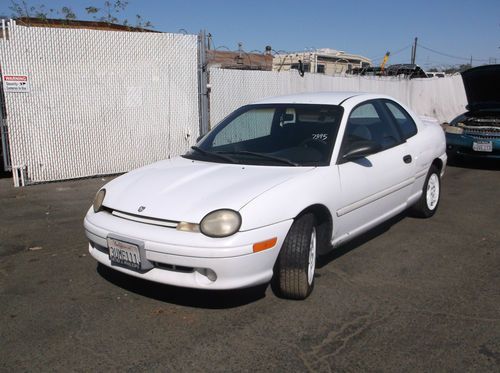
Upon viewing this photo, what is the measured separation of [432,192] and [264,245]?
337cm

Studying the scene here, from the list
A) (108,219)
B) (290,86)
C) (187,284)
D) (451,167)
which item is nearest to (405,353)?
(187,284)

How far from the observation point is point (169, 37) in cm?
867

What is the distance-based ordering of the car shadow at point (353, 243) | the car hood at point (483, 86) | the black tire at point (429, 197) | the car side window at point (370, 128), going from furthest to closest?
the car hood at point (483, 86) → the black tire at point (429, 197) → the car shadow at point (353, 243) → the car side window at point (370, 128)

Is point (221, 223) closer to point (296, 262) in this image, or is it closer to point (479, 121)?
point (296, 262)

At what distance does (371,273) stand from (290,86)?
732 cm

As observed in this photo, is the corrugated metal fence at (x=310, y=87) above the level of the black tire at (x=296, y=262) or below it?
above

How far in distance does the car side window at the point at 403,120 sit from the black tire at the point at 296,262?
6.93 ft

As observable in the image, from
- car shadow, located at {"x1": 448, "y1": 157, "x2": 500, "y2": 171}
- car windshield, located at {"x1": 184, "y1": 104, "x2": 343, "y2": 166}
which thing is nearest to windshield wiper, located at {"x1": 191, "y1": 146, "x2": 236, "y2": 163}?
car windshield, located at {"x1": 184, "y1": 104, "x2": 343, "y2": 166}

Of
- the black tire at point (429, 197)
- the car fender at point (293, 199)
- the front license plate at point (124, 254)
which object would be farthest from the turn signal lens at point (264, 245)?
the black tire at point (429, 197)

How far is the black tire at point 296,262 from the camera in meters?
3.43

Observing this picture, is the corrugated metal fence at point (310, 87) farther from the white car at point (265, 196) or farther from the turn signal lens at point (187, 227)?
the turn signal lens at point (187, 227)

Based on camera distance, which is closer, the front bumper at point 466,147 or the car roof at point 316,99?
the car roof at point 316,99

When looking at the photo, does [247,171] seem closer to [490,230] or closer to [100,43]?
[490,230]

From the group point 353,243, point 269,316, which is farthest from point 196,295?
point 353,243
